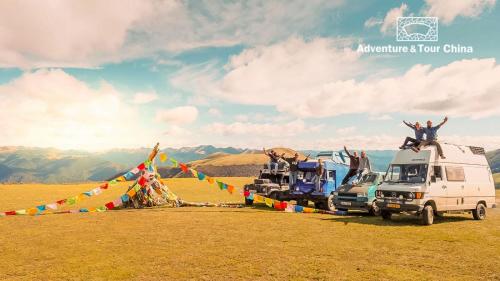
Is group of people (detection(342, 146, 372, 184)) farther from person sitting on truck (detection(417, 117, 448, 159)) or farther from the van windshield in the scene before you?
person sitting on truck (detection(417, 117, 448, 159))

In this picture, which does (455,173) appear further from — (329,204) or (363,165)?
(329,204)

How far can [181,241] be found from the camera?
1130 centimetres

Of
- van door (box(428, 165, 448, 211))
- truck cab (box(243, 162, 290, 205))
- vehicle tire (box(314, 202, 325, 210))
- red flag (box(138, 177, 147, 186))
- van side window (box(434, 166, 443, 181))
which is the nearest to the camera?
van door (box(428, 165, 448, 211))

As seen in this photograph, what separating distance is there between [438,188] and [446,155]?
1.68m

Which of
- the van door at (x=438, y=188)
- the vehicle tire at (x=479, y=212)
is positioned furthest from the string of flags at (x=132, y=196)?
the vehicle tire at (x=479, y=212)

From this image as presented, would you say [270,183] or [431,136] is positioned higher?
[431,136]

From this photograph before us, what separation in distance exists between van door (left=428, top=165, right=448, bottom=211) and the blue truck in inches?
244

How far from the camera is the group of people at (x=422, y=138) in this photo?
15.9 meters

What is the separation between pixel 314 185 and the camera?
20.8 m

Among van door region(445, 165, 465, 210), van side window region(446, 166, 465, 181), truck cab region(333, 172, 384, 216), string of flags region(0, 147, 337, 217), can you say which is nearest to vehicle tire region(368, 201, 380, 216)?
truck cab region(333, 172, 384, 216)

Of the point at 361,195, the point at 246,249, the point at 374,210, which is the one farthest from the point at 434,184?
the point at 246,249

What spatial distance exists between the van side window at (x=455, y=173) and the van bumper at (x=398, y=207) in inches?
91.0

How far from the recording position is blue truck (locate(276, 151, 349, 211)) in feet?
67.3

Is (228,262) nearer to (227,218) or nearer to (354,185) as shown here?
(227,218)
